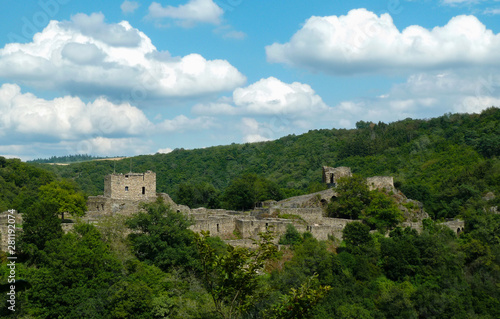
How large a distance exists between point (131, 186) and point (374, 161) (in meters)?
46.8

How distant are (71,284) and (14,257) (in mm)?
3367

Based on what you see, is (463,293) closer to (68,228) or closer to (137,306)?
(137,306)

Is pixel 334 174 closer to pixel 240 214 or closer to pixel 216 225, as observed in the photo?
pixel 240 214

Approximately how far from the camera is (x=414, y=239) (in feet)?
106

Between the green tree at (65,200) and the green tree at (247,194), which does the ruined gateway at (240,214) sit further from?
the green tree at (247,194)

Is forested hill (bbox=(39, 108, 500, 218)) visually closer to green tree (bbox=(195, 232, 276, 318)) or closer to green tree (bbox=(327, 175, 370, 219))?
green tree (bbox=(327, 175, 370, 219))

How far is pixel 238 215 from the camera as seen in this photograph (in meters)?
33.9

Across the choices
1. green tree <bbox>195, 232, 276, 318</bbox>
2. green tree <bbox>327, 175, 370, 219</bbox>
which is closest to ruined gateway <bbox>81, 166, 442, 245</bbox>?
green tree <bbox>327, 175, 370, 219</bbox>

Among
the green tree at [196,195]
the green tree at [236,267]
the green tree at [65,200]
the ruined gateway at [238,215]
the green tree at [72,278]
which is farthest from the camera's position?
the green tree at [196,195]

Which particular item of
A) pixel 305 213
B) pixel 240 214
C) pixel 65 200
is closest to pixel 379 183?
pixel 305 213

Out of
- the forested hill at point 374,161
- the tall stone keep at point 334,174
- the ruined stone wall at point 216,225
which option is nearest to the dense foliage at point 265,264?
the forested hill at point 374,161

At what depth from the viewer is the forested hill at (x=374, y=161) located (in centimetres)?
4665

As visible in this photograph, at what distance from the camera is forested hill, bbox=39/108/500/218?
46.6 m

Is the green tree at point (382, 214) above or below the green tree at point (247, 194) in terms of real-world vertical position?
below
